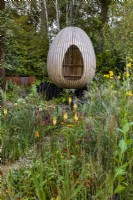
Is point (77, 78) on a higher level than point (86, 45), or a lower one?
lower

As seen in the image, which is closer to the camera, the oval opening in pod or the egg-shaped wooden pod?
the egg-shaped wooden pod

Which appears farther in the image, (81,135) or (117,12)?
(117,12)

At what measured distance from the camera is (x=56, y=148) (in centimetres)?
238

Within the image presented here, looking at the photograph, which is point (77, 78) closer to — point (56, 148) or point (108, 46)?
point (108, 46)

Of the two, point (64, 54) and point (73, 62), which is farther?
point (73, 62)

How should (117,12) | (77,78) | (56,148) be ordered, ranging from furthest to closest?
(117,12) < (77,78) < (56,148)

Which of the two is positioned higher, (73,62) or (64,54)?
(64,54)

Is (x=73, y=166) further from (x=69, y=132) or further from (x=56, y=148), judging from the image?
(x=69, y=132)

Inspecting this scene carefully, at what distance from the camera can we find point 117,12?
7.47m

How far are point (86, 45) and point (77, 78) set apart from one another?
0.85 metres

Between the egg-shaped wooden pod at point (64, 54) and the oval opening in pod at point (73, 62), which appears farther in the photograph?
the oval opening in pod at point (73, 62)

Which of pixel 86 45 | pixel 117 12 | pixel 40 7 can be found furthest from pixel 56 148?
pixel 40 7

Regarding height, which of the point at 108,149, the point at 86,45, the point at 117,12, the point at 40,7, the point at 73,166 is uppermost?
the point at 40,7

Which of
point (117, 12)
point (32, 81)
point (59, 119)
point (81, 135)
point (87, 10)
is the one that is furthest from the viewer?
point (87, 10)
